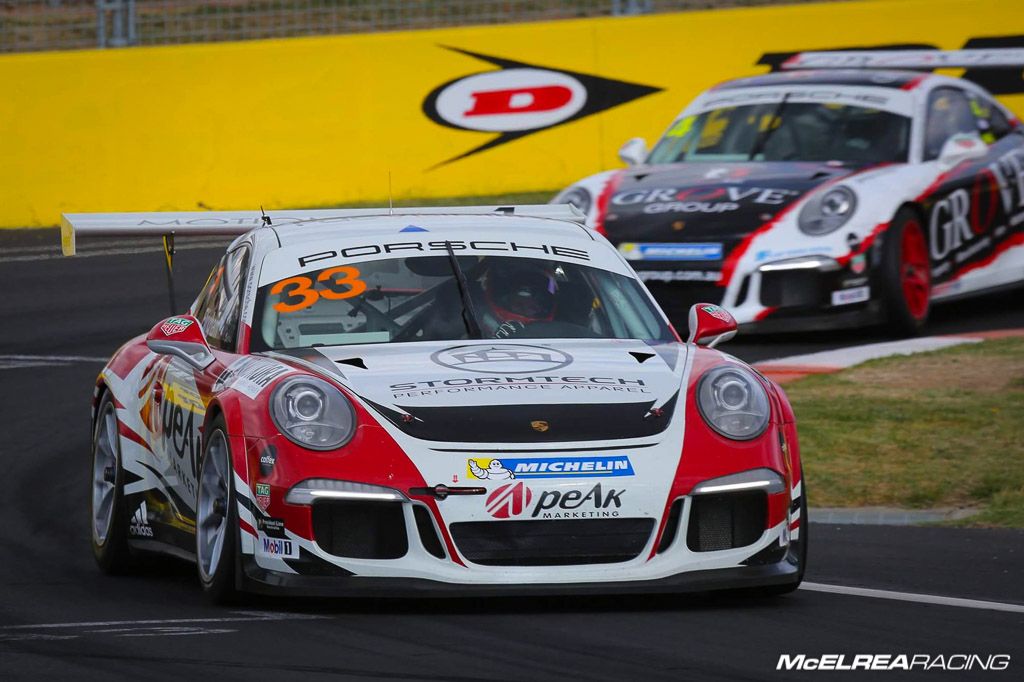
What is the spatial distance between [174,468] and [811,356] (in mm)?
5773

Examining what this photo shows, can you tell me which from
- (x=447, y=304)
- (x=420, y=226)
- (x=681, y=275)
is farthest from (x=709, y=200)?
(x=447, y=304)

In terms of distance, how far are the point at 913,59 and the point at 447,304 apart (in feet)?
28.8

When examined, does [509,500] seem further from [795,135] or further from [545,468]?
[795,135]

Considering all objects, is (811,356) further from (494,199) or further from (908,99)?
(494,199)

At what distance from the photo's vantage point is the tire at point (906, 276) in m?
12.4

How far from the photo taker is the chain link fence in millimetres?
17719

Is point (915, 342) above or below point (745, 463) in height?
below

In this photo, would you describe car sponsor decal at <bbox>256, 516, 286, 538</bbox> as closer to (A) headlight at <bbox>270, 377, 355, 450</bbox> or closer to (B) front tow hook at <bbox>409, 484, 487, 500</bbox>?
(A) headlight at <bbox>270, 377, 355, 450</bbox>

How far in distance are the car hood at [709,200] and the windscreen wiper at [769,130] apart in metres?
0.25

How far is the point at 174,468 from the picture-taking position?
6938 mm

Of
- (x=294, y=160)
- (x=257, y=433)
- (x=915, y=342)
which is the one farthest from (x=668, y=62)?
(x=257, y=433)

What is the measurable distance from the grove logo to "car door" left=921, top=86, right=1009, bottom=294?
7.27 m

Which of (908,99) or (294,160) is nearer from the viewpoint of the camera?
(908,99)

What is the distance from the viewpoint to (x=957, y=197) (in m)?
13.0
